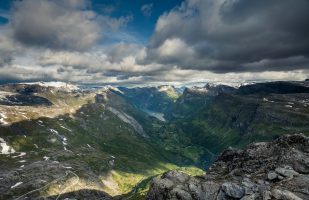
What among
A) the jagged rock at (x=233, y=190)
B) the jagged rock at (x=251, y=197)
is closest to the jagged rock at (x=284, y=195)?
the jagged rock at (x=251, y=197)

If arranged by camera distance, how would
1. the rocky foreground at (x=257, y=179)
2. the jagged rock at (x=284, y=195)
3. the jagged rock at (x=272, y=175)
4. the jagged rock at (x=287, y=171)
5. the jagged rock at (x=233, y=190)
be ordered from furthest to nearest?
the jagged rock at (x=272, y=175) < the jagged rock at (x=233, y=190) < the jagged rock at (x=287, y=171) < the rocky foreground at (x=257, y=179) < the jagged rock at (x=284, y=195)

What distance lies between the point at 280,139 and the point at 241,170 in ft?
45.7

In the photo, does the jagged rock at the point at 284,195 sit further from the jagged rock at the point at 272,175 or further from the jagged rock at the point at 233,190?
the jagged rock at the point at 272,175

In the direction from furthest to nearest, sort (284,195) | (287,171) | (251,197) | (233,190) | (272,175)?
(272,175), (233,190), (287,171), (251,197), (284,195)

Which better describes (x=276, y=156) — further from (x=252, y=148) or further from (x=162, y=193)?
(x=162, y=193)

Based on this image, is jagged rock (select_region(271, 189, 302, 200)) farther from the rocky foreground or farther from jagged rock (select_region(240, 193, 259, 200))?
jagged rock (select_region(240, 193, 259, 200))

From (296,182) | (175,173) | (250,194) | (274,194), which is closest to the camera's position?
(274,194)

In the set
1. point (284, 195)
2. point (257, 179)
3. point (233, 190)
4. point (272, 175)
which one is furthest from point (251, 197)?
point (272, 175)

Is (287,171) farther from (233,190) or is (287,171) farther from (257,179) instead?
(233,190)

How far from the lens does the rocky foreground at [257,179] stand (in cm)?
5722

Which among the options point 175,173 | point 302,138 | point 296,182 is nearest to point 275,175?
point 296,182

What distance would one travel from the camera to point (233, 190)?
64.1 m

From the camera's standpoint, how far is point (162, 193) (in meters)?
73.1

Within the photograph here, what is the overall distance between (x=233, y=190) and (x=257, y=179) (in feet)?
23.0
